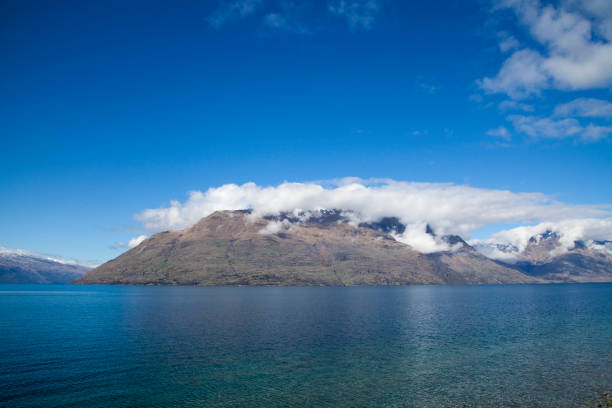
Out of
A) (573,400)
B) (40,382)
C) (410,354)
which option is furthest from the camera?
(410,354)

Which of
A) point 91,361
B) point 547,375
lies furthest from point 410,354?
point 91,361

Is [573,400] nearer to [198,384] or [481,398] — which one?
[481,398]

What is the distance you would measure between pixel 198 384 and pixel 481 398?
38118mm

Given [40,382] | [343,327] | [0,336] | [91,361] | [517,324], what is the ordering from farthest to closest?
[517,324] → [343,327] → [0,336] → [91,361] → [40,382]

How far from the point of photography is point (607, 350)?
77312 mm

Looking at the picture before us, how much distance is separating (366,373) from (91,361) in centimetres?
4712

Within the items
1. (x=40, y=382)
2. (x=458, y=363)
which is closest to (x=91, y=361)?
(x=40, y=382)

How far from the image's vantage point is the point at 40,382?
52531 millimetres

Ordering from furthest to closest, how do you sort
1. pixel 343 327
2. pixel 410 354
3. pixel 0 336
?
pixel 343 327 < pixel 0 336 < pixel 410 354

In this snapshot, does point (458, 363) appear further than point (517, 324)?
No

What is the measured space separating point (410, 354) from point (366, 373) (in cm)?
1765

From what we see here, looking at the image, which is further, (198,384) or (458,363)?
(458,363)

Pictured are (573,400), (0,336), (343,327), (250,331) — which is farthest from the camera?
(343,327)

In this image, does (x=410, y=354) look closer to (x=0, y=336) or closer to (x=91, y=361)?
(x=91, y=361)
